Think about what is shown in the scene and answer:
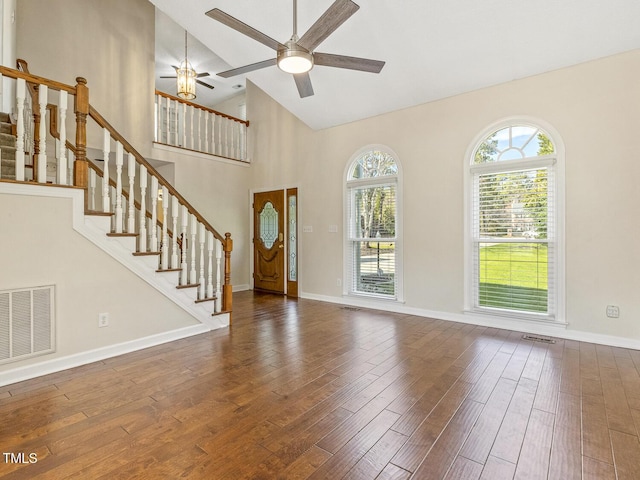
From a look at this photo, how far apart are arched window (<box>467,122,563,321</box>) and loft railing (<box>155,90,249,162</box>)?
4706 millimetres

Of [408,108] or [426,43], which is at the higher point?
[426,43]

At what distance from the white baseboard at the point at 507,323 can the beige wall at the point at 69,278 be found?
123 inches

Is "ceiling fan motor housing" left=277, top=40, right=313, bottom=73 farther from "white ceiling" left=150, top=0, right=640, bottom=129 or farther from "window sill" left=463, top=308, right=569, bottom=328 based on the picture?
"window sill" left=463, top=308, right=569, bottom=328

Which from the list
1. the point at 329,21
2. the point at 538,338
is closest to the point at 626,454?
the point at 538,338

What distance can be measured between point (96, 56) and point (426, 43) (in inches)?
189

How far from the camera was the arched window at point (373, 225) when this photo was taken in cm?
502

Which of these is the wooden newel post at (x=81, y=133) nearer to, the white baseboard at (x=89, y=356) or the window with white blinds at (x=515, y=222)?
the white baseboard at (x=89, y=356)

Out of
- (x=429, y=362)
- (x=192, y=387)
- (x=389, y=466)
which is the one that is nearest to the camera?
(x=389, y=466)

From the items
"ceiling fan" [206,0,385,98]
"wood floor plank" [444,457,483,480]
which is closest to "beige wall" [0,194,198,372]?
"ceiling fan" [206,0,385,98]

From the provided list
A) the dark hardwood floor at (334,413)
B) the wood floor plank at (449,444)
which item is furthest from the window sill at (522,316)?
the wood floor plank at (449,444)

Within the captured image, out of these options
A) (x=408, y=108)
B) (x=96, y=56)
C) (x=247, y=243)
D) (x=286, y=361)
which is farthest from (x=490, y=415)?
(x=96, y=56)

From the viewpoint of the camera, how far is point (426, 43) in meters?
3.72

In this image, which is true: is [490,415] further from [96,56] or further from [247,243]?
[96,56]

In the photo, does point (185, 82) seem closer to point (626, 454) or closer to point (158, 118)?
point (158, 118)
